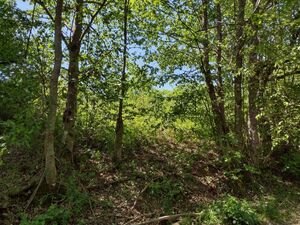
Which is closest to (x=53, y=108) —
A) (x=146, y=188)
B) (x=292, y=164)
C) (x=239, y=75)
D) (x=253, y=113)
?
(x=146, y=188)

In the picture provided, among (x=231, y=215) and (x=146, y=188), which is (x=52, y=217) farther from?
(x=231, y=215)

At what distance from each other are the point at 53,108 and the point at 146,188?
101 inches

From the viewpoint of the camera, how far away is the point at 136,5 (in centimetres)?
671

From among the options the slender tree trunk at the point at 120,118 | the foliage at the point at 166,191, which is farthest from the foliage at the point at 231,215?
the slender tree trunk at the point at 120,118

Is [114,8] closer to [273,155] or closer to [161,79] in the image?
[161,79]

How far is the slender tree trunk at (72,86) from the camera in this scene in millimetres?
6340

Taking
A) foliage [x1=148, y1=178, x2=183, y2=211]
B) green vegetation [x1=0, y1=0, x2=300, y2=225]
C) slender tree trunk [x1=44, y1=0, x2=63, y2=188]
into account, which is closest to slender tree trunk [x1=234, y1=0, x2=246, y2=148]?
green vegetation [x1=0, y1=0, x2=300, y2=225]

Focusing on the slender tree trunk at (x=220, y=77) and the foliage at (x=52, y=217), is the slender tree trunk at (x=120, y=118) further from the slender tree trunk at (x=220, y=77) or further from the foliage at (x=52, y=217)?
the slender tree trunk at (x=220, y=77)

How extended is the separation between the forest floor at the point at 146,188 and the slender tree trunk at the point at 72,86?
0.66 metres

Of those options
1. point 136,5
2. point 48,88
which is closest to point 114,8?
point 136,5

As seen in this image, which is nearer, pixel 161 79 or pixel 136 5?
pixel 136 5

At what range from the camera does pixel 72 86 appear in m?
6.45

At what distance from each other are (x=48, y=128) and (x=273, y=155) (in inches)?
240

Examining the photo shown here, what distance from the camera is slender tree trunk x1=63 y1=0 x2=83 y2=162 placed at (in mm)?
6340
